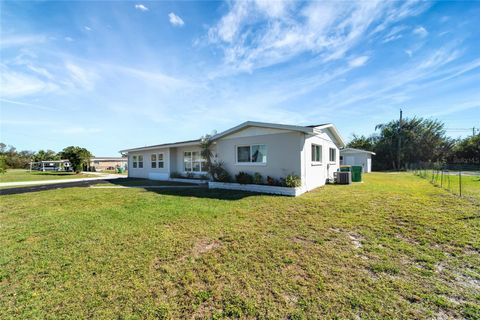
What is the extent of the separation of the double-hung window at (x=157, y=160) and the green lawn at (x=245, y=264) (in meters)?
11.0

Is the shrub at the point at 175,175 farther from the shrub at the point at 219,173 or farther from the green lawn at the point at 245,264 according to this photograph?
the green lawn at the point at 245,264

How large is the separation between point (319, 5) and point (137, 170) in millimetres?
19139

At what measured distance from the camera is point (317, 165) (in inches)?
442

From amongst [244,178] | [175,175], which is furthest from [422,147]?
[175,175]

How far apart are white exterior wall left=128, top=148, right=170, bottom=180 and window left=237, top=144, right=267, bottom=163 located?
771 cm

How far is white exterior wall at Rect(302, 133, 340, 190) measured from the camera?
31.8ft

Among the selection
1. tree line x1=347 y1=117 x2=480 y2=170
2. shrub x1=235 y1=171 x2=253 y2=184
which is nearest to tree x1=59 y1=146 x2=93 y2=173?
shrub x1=235 y1=171 x2=253 y2=184

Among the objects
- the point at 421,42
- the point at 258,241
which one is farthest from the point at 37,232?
the point at 421,42

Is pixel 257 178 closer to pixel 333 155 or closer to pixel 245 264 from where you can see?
pixel 245 264

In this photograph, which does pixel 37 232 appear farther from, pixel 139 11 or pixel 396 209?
pixel 396 209

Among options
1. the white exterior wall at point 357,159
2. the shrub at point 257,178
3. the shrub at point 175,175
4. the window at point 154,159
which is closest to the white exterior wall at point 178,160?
the shrub at point 175,175

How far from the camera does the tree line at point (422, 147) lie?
1236 inches

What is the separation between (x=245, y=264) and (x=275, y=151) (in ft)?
22.4

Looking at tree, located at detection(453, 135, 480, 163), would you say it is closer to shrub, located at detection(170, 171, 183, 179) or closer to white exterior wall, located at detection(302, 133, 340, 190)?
white exterior wall, located at detection(302, 133, 340, 190)
